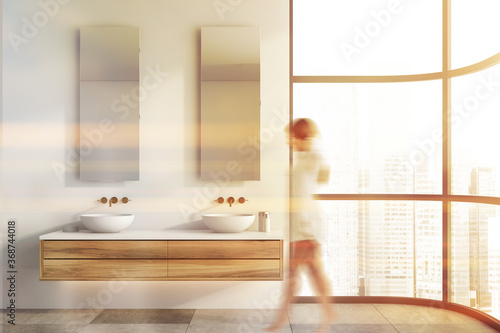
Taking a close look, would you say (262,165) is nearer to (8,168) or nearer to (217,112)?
(217,112)

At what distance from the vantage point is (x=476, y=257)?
378cm

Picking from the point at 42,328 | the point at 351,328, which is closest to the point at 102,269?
the point at 42,328

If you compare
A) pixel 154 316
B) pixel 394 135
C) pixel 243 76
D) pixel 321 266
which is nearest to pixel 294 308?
pixel 321 266

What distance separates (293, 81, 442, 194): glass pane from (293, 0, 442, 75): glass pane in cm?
18

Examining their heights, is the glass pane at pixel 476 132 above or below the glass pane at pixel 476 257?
above

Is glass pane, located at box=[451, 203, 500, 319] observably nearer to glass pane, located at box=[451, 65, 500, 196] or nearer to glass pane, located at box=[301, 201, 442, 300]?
glass pane, located at box=[451, 65, 500, 196]

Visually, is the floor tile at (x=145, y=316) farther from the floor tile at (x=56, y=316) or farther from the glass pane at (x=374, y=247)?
the glass pane at (x=374, y=247)

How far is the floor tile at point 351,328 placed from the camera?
3.43 metres

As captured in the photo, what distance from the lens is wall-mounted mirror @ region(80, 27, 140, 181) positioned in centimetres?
405

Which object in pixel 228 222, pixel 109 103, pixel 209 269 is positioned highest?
pixel 109 103

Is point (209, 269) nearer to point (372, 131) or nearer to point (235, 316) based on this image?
point (235, 316)

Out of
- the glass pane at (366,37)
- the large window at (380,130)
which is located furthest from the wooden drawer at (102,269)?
the glass pane at (366,37)

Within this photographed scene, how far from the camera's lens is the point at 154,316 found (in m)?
3.82

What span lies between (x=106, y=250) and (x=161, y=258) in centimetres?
46
